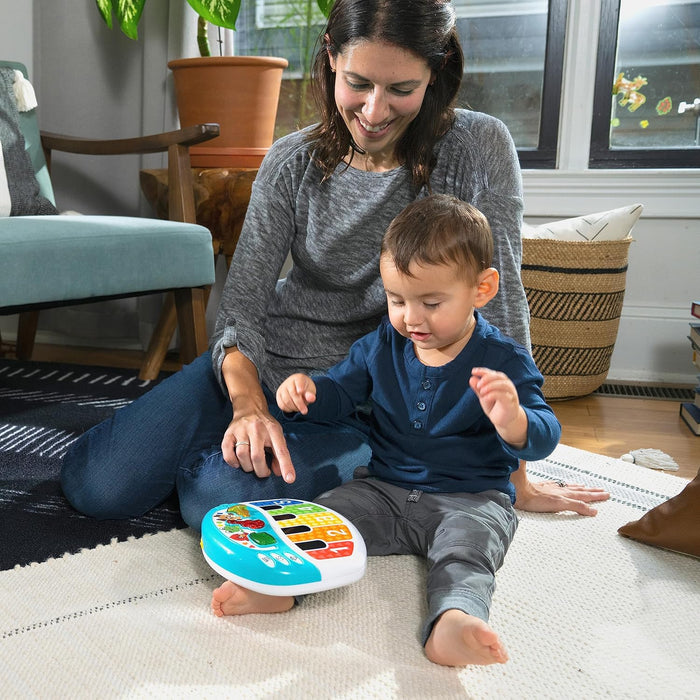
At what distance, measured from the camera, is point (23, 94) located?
7.20 feet

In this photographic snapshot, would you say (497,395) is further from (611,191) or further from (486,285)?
(611,191)

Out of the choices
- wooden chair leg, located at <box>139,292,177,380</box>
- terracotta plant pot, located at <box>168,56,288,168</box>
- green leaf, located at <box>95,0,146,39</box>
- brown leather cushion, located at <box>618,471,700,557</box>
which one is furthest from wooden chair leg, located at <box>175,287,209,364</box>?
brown leather cushion, located at <box>618,471,700,557</box>

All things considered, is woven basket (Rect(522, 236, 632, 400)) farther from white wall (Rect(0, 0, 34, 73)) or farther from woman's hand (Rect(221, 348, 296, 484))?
white wall (Rect(0, 0, 34, 73))

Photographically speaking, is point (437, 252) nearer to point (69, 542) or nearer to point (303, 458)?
point (303, 458)

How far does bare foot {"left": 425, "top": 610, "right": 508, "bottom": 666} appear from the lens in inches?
31.5

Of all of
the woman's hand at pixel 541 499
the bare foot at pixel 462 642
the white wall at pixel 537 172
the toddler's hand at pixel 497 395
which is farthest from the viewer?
the white wall at pixel 537 172

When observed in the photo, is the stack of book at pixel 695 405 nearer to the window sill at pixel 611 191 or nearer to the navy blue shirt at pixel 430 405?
the window sill at pixel 611 191

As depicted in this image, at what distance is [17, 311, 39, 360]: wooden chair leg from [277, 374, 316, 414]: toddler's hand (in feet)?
5.18

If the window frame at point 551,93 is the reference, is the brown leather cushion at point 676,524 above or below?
below

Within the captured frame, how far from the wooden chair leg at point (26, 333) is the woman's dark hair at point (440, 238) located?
1664mm

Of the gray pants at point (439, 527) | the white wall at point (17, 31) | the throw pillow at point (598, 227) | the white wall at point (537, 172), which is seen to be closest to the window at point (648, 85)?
the white wall at point (537, 172)

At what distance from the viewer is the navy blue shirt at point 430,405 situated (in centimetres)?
108

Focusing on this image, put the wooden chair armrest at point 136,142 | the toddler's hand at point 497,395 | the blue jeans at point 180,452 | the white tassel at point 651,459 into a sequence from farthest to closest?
the wooden chair armrest at point 136,142
the white tassel at point 651,459
the blue jeans at point 180,452
the toddler's hand at point 497,395

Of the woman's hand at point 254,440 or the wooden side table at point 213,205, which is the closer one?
the woman's hand at point 254,440
